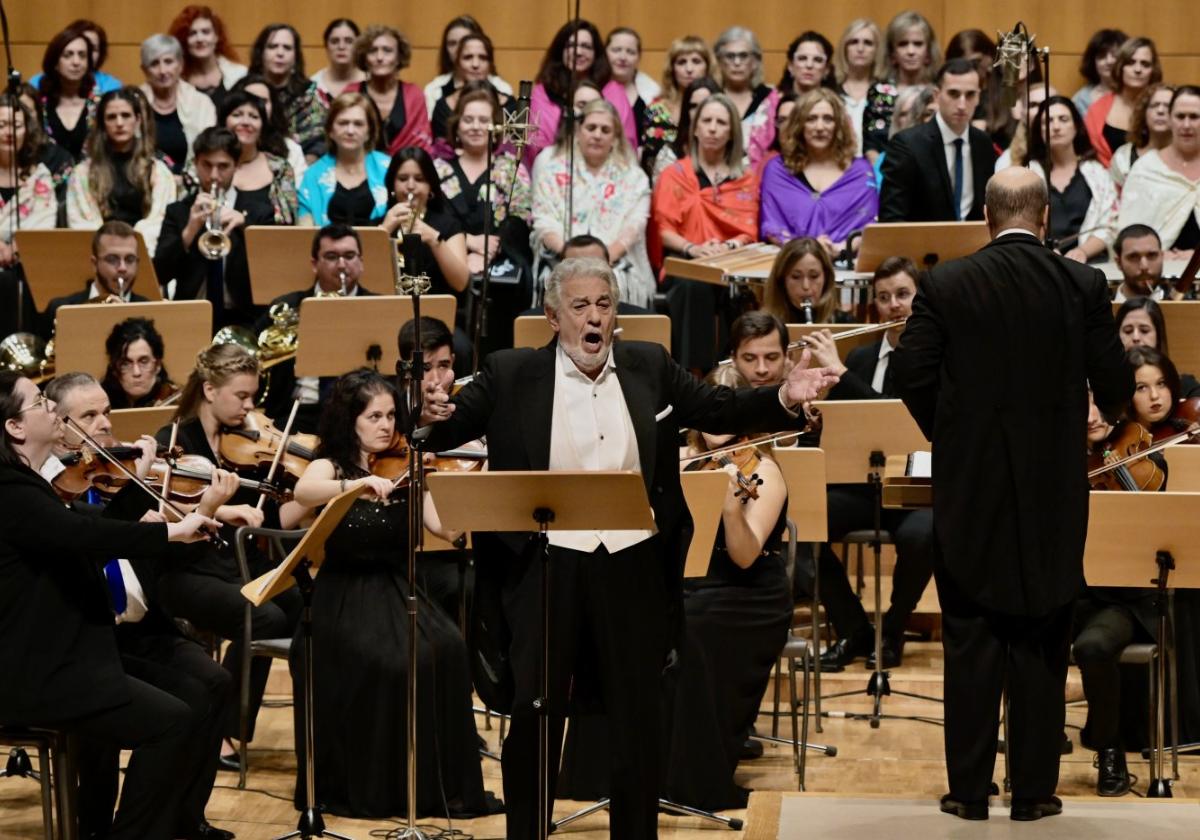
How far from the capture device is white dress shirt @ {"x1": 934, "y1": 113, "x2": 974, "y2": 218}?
607 centimetres

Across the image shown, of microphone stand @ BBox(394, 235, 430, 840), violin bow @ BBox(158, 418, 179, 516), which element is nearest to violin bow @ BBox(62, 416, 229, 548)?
violin bow @ BBox(158, 418, 179, 516)

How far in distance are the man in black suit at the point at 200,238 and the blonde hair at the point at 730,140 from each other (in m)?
1.50

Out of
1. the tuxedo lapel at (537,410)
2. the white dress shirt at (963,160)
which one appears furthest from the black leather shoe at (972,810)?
the white dress shirt at (963,160)

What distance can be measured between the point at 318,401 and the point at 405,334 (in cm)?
86

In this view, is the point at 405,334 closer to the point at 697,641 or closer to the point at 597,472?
the point at 697,641

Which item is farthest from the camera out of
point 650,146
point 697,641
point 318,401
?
point 650,146

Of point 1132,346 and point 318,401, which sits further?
point 318,401

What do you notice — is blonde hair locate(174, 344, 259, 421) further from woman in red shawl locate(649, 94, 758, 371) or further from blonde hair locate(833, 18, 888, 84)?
blonde hair locate(833, 18, 888, 84)

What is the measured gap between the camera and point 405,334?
4.77 metres

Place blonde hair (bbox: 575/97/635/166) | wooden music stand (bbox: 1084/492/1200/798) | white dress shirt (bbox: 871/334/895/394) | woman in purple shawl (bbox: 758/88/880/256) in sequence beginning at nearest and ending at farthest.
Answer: wooden music stand (bbox: 1084/492/1200/798) → white dress shirt (bbox: 871/334/895/394) → woman in purple shawl (bbox: 758/88/880/256) → blonde hair (bbox: 575/97/635/166)

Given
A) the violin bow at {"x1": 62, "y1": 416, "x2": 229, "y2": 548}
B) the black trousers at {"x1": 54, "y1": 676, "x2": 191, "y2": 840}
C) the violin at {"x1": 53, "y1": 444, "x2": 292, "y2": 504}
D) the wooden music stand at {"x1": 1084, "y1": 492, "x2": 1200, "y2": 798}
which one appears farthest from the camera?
the violin at {"x1": 53, "y1": 444, "x2": 292, "y2": 504}

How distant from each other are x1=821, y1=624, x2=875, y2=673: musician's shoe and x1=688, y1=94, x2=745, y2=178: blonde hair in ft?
6.44

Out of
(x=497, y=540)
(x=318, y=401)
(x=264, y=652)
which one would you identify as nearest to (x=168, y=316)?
(x=318, y=401)

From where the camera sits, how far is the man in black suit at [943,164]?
19.8ft
